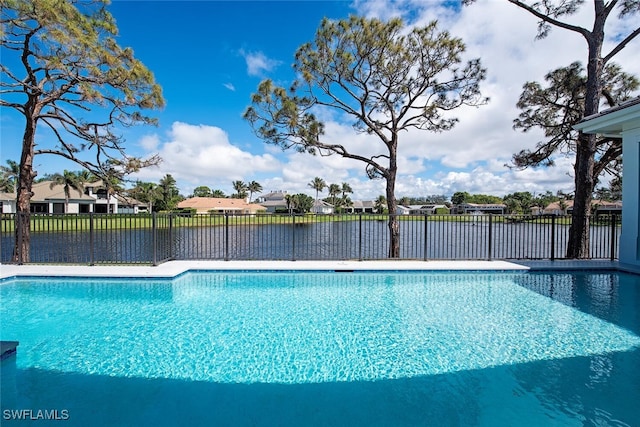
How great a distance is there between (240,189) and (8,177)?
1505 inches

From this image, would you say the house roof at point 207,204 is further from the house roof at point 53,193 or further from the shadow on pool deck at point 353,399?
the shadow on pool deck at point 353,399

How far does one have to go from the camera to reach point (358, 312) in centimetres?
442

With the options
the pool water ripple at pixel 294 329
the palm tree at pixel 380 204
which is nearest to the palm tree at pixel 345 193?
the palm tree at pixel 380 204

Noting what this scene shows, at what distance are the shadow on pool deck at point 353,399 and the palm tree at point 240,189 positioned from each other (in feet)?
217

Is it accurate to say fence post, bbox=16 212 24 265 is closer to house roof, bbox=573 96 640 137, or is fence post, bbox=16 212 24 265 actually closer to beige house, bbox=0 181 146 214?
house roof, bbox=573 96 640 137

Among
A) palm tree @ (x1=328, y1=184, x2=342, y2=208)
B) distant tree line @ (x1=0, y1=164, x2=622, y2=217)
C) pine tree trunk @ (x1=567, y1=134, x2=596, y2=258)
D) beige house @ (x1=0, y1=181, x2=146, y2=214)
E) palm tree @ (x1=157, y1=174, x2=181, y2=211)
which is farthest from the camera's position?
palm tree @ (x1=328, y1=184, x2=342, y2=208)

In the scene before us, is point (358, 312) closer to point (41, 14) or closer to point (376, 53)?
point (376, 53)

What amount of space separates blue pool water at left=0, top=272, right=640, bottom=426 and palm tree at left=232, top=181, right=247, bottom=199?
62934 mm

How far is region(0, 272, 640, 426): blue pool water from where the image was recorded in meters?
2.29

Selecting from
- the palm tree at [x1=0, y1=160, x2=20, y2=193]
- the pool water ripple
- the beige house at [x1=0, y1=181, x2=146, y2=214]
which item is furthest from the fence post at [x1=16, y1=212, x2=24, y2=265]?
the palm tree at [x1=0, y1=160, x2=20, y2=193]

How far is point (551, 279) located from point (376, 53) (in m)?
6.36

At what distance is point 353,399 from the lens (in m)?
2.44

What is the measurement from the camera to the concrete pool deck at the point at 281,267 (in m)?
6.04

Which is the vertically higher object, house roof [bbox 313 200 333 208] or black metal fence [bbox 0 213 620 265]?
house roof [bbox 313 200 333 208]
